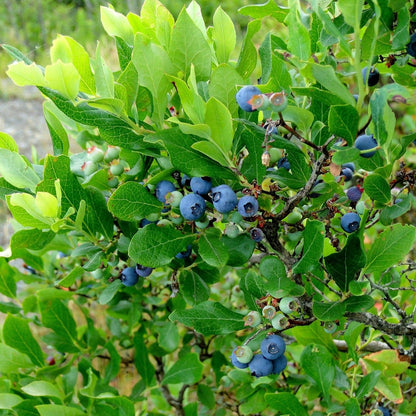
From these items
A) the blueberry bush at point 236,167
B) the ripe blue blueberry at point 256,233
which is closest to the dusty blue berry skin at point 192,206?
the blueberry bush at point 236,167

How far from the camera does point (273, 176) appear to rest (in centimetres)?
78

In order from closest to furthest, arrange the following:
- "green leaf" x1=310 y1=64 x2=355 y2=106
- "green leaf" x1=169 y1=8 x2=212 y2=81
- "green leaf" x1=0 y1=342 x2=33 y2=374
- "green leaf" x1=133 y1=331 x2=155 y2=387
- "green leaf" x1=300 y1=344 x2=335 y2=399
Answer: "green leaf" x1=310 y1=64 x2=355 y2=106 < "green leaf" x1=169 y1=8 x2=212 y2=81 < "green leaf" x1=300 y1=344 x2=335 y2=399 < "green leaf" x1=0 y1=342 x2=33 y2=374 < "green leaf" x1=133 y1=331 x2=155 y2=387

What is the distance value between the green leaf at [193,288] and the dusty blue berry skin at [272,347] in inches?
6.9

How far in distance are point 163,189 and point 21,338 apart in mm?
628

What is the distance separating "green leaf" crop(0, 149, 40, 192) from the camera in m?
0.82

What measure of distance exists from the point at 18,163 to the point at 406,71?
70 cm

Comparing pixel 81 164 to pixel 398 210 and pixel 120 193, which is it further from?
pixel 398 210

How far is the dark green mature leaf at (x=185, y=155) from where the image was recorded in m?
0.72

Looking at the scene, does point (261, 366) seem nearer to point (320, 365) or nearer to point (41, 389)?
point (320, 365)

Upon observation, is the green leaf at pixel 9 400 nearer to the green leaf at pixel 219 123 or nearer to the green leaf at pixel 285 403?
the green leaf at pixel 285 403

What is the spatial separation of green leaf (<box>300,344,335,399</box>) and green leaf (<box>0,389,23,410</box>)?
597mm

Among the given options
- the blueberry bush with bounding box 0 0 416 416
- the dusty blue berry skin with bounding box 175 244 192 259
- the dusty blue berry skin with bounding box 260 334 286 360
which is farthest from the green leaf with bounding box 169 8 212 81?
the dusty blue berry skin with bounding box 260 334 286 360

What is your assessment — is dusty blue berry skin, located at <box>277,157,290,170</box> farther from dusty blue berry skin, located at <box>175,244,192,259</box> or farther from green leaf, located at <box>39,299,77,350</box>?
green leaf, located at <box>39,299,77,350</box>

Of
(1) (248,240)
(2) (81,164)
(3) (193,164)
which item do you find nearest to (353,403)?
(1) (248,240)
